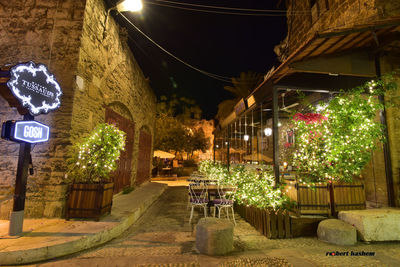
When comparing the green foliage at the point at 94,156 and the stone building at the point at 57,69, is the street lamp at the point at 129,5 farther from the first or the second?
the green foliage at the point at 94,156

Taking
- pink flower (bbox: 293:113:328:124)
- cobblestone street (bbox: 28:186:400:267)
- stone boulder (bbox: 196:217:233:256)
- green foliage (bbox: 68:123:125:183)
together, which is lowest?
cobblestone street (bbox: 28:186:400:267)

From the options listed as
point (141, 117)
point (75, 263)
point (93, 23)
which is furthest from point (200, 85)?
point (75, 263)

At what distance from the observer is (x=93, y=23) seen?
5.56 metres

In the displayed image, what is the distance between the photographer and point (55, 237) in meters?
3.36

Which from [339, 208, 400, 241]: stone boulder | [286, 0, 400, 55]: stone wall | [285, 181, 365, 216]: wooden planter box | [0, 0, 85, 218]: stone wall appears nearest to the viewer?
[339, 208, 400, 241]: stone boulder

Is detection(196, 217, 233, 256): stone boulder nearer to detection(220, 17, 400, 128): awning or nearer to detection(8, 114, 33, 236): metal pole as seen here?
detection(8, 114, 33, 236): metal pole

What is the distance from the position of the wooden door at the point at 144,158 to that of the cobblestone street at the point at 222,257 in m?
6.05

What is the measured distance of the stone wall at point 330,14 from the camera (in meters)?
5.15

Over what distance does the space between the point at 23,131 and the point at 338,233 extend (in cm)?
613

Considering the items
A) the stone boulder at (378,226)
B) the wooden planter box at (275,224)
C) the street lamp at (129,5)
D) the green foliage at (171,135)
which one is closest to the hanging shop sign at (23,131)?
the street lamp at (129,5)

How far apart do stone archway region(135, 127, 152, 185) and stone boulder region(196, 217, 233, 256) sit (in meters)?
7.24

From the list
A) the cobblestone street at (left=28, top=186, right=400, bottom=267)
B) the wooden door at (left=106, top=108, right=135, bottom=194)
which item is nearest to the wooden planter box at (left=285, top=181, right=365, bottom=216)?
the cobblestone street at (left=28, top=186, right=400, bottom=267)

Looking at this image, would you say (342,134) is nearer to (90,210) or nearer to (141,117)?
(90,210)

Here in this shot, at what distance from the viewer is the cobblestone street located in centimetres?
285
